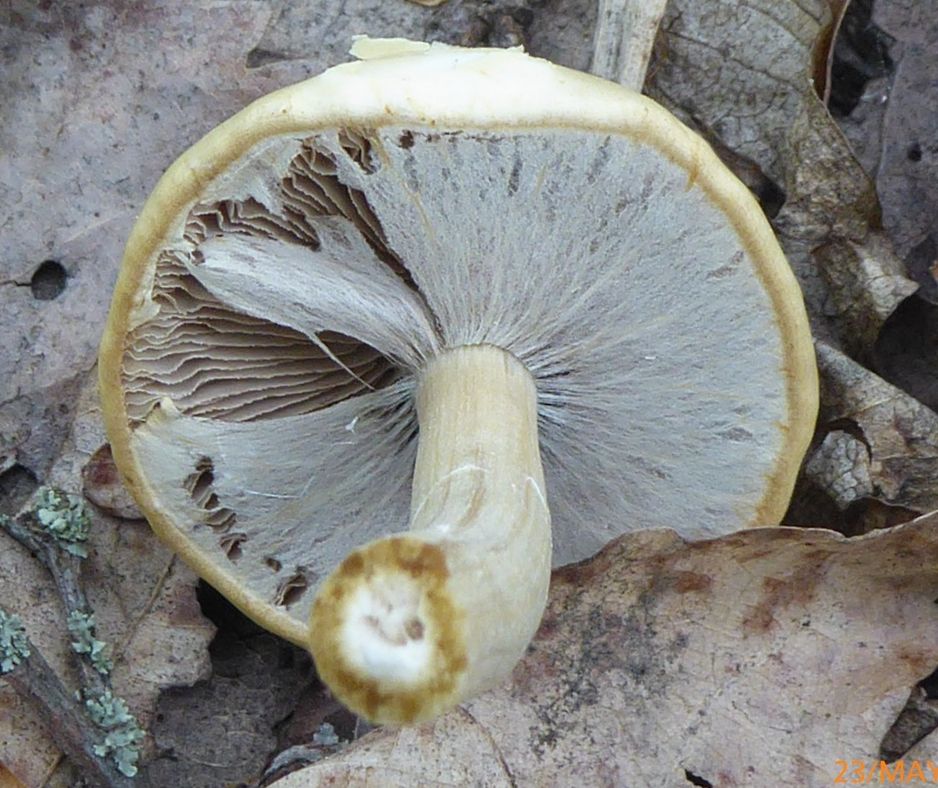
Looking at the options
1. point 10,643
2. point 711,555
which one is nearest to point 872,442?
point 711,555

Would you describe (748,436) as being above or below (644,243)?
below

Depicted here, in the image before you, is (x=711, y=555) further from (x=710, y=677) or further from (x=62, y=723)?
(x=62, y=723)

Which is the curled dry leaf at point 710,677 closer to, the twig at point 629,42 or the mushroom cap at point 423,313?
the mushroom cap at point 423,313

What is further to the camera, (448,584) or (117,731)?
(117,731)

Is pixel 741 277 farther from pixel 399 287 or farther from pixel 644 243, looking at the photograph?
pixel 399 287

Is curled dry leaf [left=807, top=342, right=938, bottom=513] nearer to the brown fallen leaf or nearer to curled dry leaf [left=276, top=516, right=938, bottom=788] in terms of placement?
curled dry leaf [left=276, top=516, right=938, bottom=788]

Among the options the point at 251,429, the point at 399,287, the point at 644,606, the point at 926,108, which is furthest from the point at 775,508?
the point at 926,108

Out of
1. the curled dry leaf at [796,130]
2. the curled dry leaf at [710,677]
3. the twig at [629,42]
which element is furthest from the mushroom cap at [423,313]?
the twig at [629,42]

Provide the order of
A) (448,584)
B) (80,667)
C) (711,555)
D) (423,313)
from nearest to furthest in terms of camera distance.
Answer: (448,584) < (423,313) < (711,555) < (80,667)
